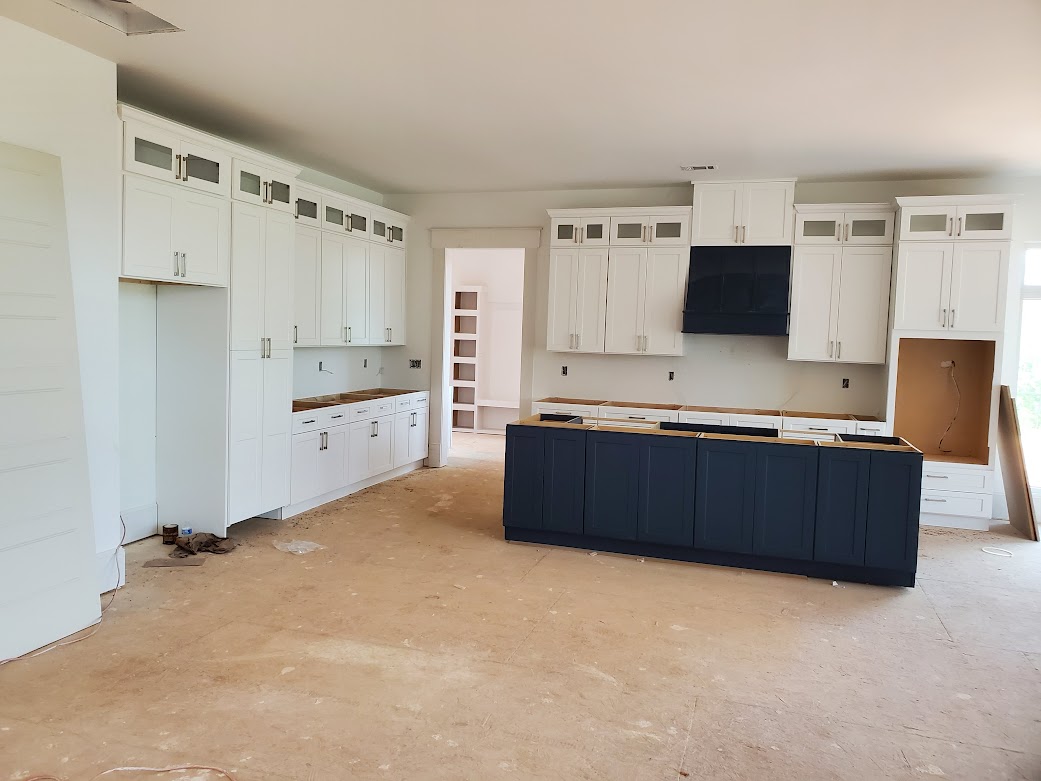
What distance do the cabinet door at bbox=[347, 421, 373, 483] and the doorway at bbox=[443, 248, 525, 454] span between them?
3704mm

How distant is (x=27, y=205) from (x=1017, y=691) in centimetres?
520

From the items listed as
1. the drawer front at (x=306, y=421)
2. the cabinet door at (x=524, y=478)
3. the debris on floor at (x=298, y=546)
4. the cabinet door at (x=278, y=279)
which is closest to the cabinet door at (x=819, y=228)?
the cabinet door at (x=524, y=478)

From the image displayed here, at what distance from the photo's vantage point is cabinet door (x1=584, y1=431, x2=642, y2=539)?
16.9ft

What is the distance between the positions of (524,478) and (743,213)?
3.35m

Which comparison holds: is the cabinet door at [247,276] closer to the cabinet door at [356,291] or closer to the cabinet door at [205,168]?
the cabinet door at [205,168]

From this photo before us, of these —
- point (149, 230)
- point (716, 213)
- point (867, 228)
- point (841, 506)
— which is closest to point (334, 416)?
point (149, 230)

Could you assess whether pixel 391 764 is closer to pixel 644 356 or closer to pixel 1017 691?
pixel 1017 691

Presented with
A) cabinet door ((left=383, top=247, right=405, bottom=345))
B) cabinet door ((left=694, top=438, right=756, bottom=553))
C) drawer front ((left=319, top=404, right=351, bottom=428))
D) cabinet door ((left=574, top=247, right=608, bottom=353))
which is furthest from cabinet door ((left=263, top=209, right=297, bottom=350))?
cabinet door ((left=694, top=438, right=756, bottom=553))

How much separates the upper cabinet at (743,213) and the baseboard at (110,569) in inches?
210

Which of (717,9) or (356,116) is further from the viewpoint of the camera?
(356,116)

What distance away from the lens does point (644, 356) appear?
7449 mm

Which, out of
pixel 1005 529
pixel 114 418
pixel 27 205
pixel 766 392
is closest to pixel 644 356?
pixel 766 392

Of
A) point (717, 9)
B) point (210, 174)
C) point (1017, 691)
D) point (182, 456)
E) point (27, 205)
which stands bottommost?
point (1017, 691)

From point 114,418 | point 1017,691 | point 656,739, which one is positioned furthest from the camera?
point 114,418
